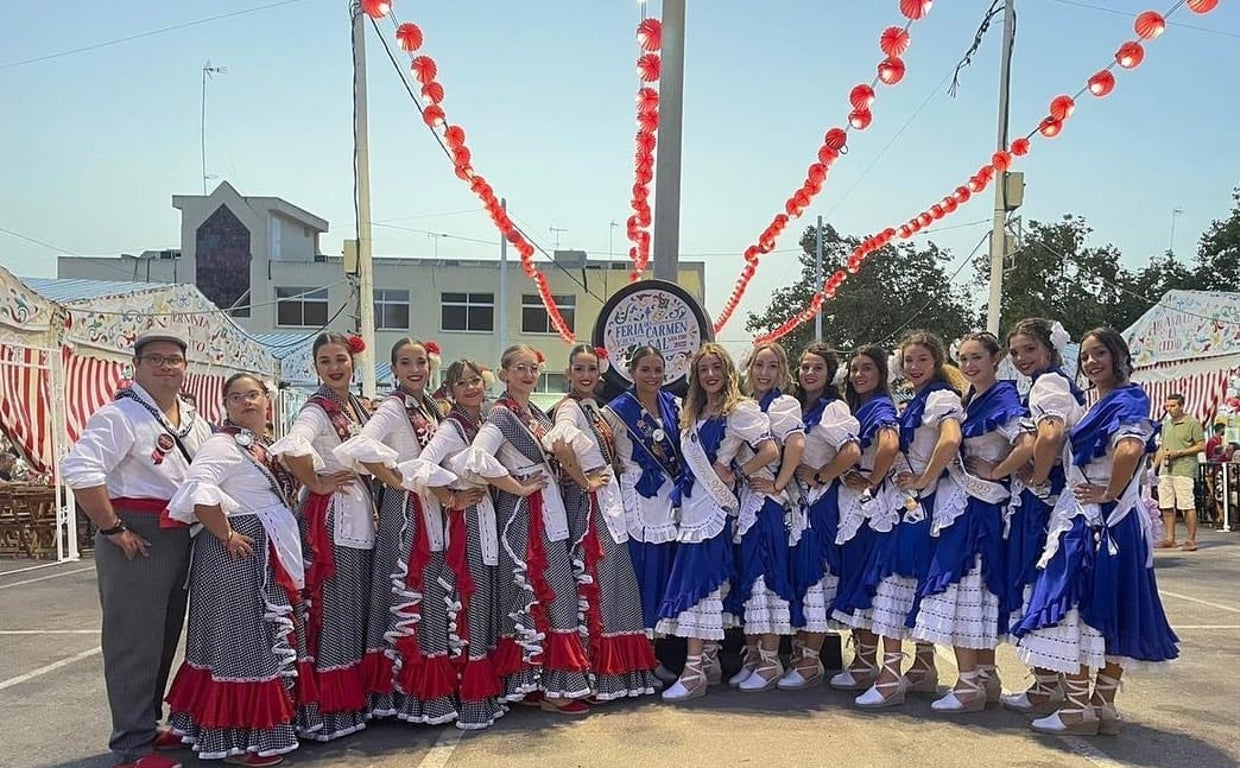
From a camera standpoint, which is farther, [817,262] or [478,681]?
[817,262]

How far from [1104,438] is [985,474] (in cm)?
56

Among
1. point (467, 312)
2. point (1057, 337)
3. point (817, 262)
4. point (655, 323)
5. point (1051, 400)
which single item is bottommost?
point (1051, 400)

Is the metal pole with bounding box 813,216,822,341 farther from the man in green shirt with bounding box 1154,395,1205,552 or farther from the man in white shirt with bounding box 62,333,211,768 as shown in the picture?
the man in white shirt with bounding box 62,333,211,768

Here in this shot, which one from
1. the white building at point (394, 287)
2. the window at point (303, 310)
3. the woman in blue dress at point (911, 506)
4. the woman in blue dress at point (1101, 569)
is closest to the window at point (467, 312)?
the white building at point (394, 287)

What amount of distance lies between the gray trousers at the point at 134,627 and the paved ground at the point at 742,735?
0.27 metres

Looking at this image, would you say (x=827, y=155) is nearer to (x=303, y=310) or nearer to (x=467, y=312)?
(x=467, y=312)

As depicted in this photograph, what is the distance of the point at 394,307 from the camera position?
32.8 meters

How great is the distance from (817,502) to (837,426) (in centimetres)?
40

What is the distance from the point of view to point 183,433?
4.02 meters

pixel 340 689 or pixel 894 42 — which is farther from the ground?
pixel 894 42

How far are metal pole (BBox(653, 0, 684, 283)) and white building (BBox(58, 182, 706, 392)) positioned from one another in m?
23.7

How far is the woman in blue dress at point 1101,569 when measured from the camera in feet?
13.3

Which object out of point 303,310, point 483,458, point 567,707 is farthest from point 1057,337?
point 303,310

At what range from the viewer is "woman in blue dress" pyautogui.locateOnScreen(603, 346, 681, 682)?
192 inches
